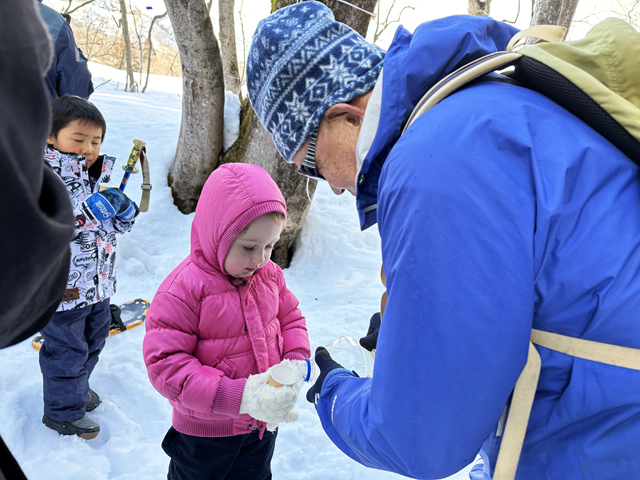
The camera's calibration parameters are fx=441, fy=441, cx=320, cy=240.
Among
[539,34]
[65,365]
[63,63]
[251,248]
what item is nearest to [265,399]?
Result: [251,248]

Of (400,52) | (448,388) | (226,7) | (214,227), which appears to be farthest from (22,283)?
(226,7)

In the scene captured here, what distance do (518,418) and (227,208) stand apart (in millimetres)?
1258

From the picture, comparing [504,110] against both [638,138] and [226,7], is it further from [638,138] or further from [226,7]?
[226,7]

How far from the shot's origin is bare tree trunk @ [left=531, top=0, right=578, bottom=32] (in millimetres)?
6160

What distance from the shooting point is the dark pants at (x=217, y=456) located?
1.78 metres

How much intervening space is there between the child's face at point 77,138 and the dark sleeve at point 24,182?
6.92 feet

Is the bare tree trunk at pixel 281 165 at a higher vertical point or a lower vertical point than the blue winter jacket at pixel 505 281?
lower

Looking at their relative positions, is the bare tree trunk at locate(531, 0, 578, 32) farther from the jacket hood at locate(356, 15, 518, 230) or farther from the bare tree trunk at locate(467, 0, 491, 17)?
the jacket hood at locate(356, 15, 518, 230)

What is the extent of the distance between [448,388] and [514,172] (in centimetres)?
38

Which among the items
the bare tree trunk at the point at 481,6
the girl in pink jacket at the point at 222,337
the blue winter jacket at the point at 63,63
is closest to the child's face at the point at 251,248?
the girl in pink jacket at the point at 222,337

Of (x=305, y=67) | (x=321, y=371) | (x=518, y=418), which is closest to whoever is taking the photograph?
(x=518, y=418)

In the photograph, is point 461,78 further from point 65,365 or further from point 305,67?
point 65,365

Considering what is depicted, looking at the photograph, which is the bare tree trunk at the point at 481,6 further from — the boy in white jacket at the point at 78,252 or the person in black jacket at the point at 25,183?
the person in black jacket at the point at 25,183

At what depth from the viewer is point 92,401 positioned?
2.74 m
